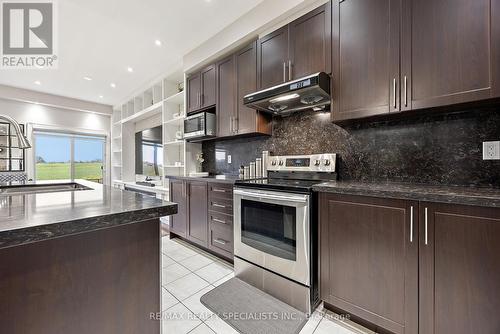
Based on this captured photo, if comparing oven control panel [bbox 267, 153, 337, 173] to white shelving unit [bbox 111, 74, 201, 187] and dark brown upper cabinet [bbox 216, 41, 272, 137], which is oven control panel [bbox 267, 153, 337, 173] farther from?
white shelving unit [bbox 111, 74, 201, 187]

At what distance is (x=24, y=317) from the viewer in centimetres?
65

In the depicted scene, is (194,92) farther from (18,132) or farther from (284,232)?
(284,232)

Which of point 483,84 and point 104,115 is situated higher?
point 104,115

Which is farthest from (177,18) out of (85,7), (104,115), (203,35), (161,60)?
(104,115)

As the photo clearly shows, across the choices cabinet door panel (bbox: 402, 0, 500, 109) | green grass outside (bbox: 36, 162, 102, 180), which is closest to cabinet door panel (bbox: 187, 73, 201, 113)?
cabinet door panel (bbox: 402, 0, 500, 109)

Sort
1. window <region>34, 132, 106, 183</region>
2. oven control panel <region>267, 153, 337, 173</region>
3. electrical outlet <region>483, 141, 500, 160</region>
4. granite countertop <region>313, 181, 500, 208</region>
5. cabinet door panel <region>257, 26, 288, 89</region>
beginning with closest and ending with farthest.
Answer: granite countertop <region>313, 181, 500, 208</region>, electrical outlet <region>483, 141, 500, 160</region>, oven control panel <region>267, 153, 337, 173</region>, cabinet door panel <region>257, 26, 288, 89</region>, window <region>34, 132, 106, 183</region>

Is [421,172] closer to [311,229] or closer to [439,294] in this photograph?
[439,294]

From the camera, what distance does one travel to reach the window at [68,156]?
17.0 feet

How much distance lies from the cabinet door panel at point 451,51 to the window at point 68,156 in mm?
7065

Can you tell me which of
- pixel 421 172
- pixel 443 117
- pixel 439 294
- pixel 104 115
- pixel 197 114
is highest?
pixel 104 115

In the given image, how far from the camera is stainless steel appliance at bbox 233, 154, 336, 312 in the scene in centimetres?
161

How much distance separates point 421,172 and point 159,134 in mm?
4321

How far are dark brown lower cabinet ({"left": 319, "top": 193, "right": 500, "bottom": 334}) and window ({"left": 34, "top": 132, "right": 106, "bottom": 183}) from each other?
21.8ft

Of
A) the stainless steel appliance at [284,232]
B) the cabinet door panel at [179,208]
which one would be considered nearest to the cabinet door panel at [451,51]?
the stainless steel appliance at [284,232]
